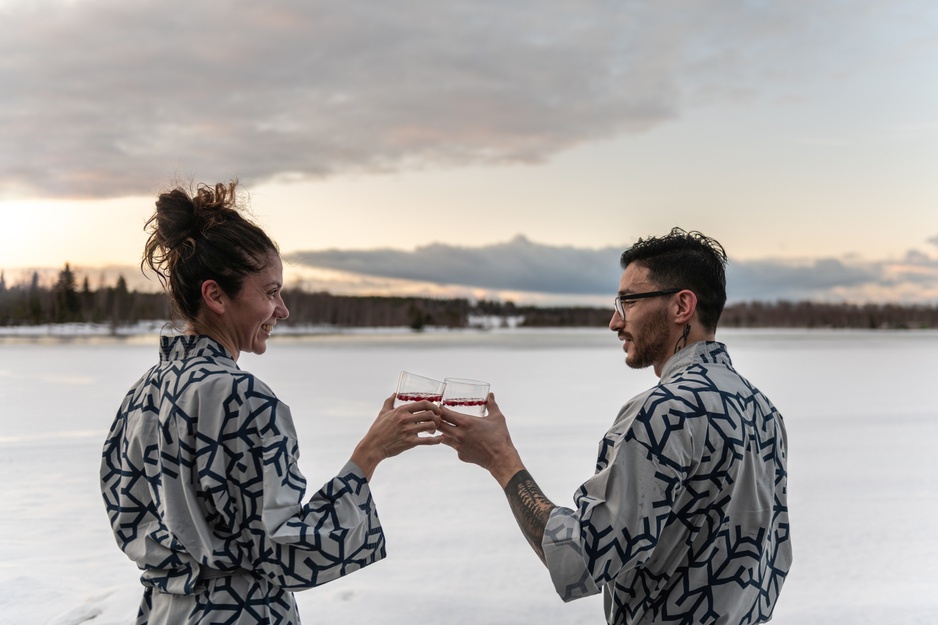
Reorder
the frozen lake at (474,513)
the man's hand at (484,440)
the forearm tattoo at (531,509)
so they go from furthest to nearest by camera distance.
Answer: the frozen lake at (474,513)
the man's hand at (484,440)
the forearm tattoo at (531,509)

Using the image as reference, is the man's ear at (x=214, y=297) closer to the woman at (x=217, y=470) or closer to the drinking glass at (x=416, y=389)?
the woman at (x=217, y=470)

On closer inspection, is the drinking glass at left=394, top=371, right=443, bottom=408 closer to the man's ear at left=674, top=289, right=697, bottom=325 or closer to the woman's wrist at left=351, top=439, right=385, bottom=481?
the woman's wrist at left=351, top=439, right=385, bottom=481

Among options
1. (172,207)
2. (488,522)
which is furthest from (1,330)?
(172,207)

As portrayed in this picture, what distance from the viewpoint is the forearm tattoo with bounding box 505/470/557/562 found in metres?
1.86

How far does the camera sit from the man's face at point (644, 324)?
2.08 m

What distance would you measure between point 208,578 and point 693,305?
4.35 feet

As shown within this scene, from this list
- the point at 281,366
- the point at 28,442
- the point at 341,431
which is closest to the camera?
the point at 28,442

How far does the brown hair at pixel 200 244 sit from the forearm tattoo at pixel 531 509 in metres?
0.85

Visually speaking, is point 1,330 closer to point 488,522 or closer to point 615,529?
point 488,522

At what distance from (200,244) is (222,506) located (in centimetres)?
61

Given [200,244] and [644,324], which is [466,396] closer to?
[644,324]

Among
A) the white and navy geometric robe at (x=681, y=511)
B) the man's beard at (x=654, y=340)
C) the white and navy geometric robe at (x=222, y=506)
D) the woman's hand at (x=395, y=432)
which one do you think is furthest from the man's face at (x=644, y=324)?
the white and navy geometric robe at (x=222, y=506)

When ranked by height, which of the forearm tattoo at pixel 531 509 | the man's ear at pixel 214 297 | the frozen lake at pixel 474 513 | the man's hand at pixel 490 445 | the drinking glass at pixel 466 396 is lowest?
the frozen lake at pixel 474 513

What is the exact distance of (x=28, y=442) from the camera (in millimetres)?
10172
